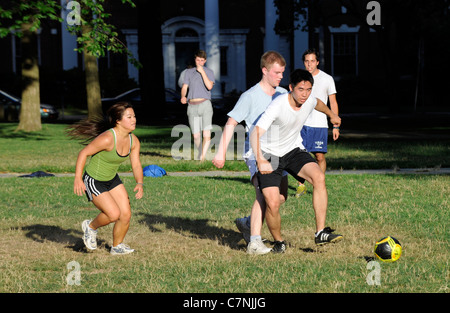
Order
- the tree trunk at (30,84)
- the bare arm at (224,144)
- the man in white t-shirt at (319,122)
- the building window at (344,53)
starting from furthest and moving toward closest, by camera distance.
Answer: the building window at (344,53)
the tree trunk at (30,84)
the man in white t-shirt at (319,122)
the bare arm at (224,144)

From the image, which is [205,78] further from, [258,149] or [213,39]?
[213,39]

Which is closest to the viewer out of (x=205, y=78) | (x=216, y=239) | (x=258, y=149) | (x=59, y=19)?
(x=258, y=149)

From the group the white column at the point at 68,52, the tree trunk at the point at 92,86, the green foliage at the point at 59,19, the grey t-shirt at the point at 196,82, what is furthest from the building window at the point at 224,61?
the grey t-shirt at the point at 196,82

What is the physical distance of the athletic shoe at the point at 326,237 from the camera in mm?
6609

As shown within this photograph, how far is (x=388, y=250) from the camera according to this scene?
626 cm

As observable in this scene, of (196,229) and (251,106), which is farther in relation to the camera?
(196,229)

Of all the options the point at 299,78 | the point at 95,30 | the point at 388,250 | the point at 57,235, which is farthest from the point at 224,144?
the point at 95,30

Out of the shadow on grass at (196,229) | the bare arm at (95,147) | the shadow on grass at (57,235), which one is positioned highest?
the bare arm at (95,147)

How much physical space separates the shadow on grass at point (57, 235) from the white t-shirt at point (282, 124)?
77.1 inches

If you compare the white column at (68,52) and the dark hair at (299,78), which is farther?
the white column at (68,52)

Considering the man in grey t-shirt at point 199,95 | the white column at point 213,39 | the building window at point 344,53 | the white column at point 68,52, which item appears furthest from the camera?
the building window at point 344,53

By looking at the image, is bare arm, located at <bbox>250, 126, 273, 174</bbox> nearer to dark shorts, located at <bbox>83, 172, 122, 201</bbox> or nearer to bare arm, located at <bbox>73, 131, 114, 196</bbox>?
bare arm, located at <bbox>73, 131, 114, 196</bbox>

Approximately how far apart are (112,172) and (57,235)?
4.77ft

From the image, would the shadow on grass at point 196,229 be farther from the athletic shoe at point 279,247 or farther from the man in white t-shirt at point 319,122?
the man in white t-shirt at point 319,122
